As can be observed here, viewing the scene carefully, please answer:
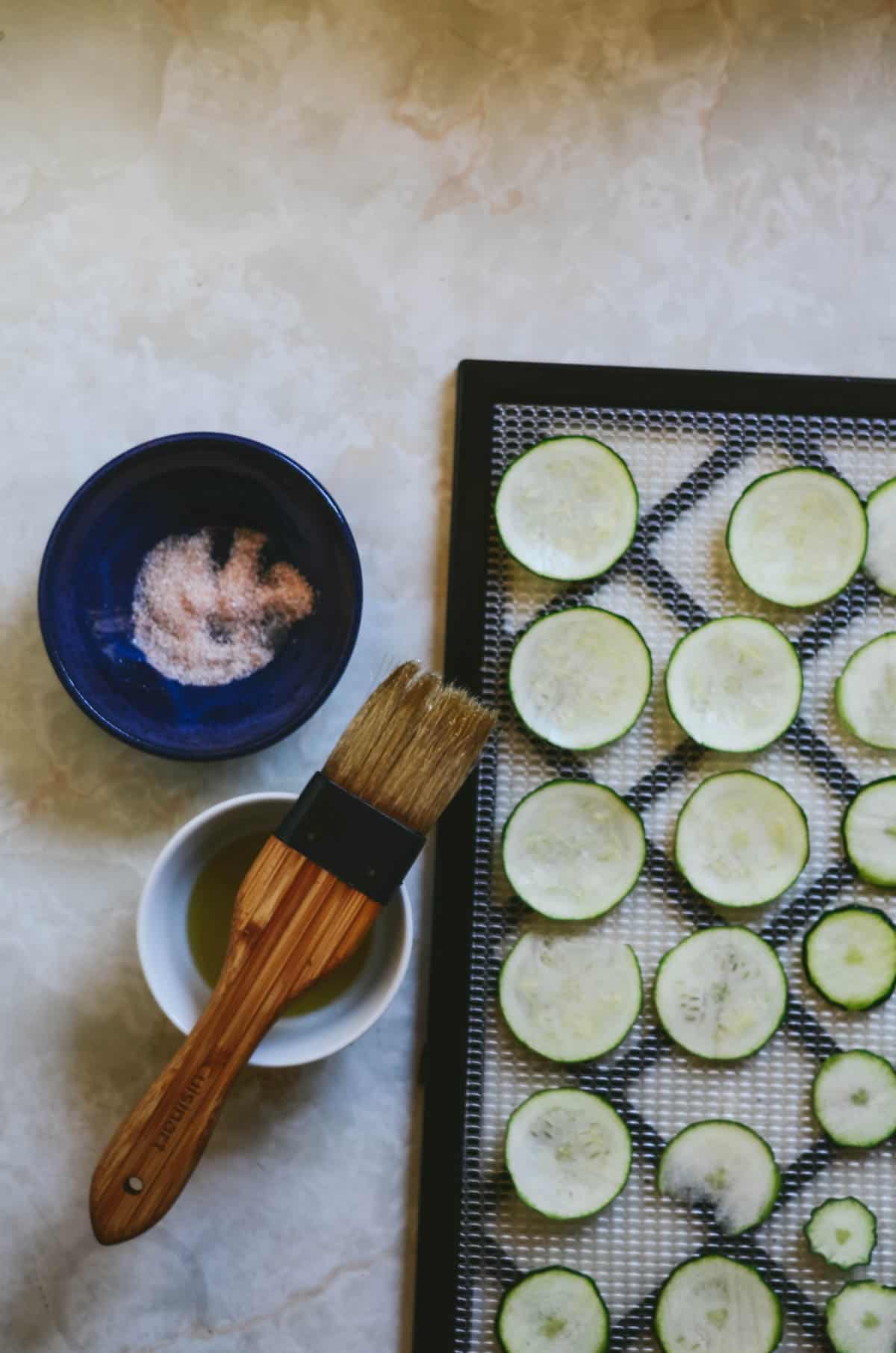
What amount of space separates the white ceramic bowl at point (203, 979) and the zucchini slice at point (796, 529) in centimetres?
41

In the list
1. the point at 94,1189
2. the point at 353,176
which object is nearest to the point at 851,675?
the point at 353,176

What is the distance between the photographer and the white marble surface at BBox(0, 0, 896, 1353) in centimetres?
100

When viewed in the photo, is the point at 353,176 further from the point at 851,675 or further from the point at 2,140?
the point at 851,675

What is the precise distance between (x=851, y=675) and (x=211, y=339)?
64 centimetres

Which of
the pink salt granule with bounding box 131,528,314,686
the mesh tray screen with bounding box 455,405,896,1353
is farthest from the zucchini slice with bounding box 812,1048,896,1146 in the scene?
the pink salt granule with bounding box 131,528,314,686

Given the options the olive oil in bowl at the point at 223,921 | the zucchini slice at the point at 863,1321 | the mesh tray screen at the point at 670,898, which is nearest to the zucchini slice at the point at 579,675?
the mesh tray screen at the point at 670,898

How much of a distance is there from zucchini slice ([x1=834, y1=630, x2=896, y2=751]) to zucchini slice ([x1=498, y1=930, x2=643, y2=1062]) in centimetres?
28

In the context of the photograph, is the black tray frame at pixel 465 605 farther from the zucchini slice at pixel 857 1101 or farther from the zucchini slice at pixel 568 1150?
the zucchini slice at pixel 857 1101

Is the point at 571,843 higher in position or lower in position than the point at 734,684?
lower

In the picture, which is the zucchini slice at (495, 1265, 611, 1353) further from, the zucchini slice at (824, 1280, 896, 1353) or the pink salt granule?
the pink salt granule

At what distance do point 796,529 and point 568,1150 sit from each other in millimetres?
561

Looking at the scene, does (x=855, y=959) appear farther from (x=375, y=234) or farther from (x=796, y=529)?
(x=375, y=234)

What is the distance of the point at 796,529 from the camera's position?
97 cm

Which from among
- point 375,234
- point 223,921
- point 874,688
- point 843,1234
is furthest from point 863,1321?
point 375,234
